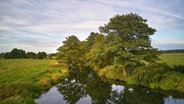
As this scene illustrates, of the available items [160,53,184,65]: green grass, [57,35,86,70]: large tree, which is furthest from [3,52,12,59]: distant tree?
[160,53,184,65]: green grass

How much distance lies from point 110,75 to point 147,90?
13907mm

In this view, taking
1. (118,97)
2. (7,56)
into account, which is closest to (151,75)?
(118,97)

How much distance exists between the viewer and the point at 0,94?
22875 millimetres

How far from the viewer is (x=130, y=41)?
3575 cm

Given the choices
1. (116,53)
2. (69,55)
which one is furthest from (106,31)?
(69,55)

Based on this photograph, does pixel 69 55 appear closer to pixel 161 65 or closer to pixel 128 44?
pixel 128 44

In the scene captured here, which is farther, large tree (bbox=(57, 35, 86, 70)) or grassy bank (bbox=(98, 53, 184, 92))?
large tree (bbox=(57, 35, 86, 70))

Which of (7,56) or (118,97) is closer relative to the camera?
(118,97)

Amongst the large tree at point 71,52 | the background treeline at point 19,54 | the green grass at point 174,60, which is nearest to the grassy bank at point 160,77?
the green grass at point 174,60

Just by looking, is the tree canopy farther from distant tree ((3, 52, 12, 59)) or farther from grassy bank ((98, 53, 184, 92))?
distant tree ((3, 52, 12, 59))

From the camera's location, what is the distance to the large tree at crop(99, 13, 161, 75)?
3406 centimetres

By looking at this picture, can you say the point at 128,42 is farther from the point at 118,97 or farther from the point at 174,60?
the point at 174,60

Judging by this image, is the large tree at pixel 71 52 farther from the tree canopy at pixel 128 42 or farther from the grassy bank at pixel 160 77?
the grassy bank at pixel 160 77

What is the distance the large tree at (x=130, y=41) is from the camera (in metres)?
34.1
